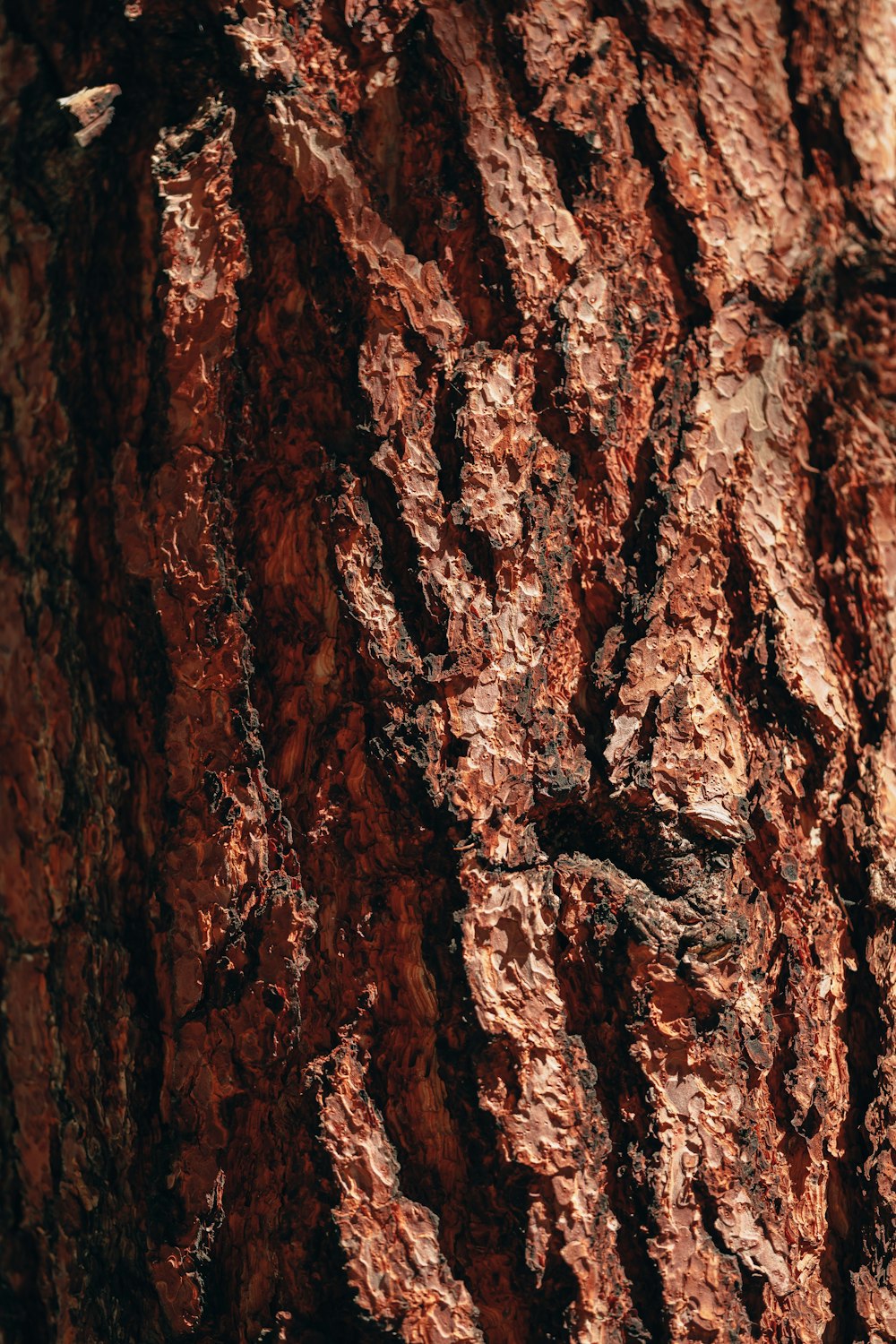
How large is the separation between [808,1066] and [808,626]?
37 centimetres

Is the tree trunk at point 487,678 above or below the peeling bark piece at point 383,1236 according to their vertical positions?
above

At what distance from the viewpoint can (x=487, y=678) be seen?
2.85 feet

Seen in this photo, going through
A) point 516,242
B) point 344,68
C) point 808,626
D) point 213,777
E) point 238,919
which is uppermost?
point 344,68

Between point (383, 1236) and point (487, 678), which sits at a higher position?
point (487, 678)

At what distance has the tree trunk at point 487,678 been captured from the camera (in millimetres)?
859

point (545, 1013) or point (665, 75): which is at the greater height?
point (665, 75)

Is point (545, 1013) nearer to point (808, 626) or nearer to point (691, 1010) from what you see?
point (691, 1010)

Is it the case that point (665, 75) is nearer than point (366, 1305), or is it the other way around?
point (366, 1305)

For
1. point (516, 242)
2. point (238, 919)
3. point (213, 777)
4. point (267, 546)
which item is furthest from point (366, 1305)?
point (516, 242)

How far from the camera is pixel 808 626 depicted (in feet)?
3.06

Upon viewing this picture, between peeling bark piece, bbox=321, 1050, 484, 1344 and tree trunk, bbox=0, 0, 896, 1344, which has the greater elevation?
tree trunk, bbox=0, 0, 896, 1344

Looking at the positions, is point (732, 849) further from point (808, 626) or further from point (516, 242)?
point (516, 242)

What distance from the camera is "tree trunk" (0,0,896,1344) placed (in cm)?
86

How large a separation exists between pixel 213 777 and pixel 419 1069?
29 centimetres
